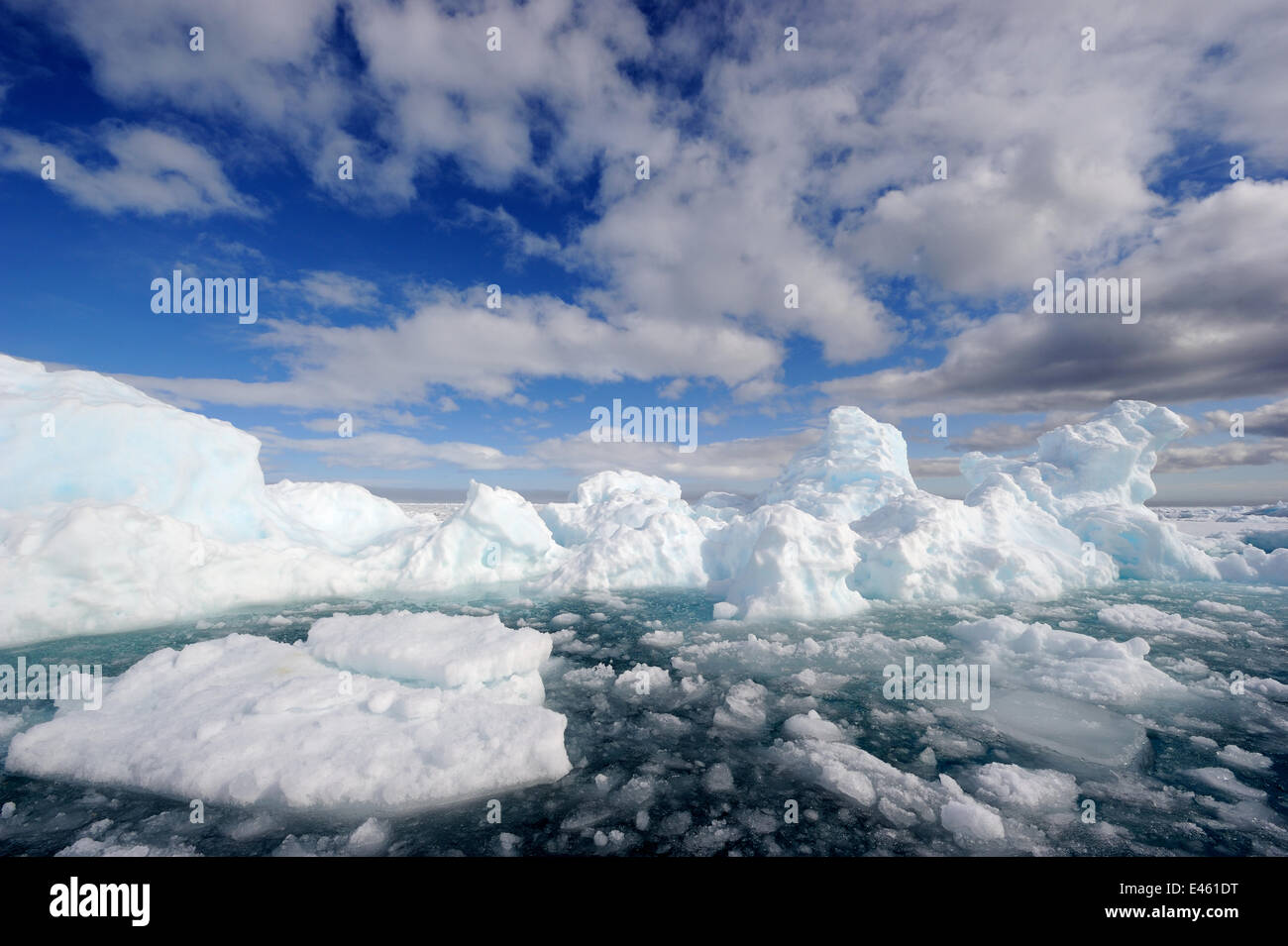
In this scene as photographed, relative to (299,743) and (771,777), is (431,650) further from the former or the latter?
(771,777)

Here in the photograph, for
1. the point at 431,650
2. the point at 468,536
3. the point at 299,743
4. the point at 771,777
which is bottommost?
the point at 771,777

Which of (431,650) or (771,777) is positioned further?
(431,650)

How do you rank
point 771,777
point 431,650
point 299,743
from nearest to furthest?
point 299,743, point 771,777, point 431,650

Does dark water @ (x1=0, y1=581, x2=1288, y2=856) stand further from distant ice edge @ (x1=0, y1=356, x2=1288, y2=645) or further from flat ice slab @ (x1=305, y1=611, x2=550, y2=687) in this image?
distant ice edge @ (x1=0, y1=356, x2=1288, y2=645)

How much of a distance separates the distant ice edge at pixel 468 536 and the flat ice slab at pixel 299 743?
6.42 m

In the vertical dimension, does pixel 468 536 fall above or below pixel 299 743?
above

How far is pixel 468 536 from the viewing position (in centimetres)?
1900

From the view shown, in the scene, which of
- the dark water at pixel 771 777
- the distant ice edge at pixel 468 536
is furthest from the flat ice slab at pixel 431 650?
the distant ice edge at pixel 468 536

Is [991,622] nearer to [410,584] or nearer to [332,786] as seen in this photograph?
[332,786]

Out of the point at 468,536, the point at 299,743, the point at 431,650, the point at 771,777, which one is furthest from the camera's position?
the point at 468,536

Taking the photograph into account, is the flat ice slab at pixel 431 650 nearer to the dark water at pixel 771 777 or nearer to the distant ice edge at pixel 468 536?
the dark water at pixel 771 777

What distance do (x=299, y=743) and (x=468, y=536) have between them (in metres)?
13.8

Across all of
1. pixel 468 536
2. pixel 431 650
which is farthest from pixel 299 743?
pixel 468 536

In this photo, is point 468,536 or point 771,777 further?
point 468,536
